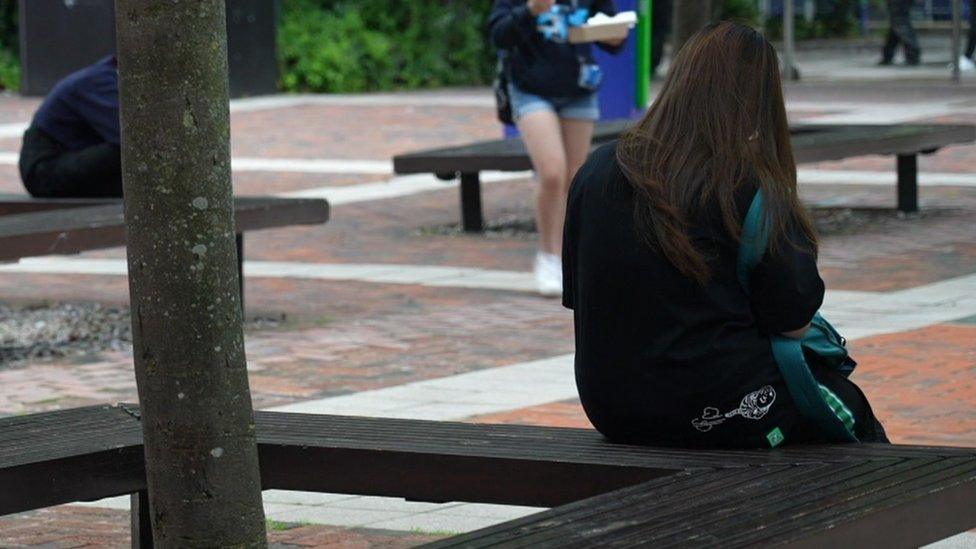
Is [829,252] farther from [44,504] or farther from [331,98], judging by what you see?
[331,98]

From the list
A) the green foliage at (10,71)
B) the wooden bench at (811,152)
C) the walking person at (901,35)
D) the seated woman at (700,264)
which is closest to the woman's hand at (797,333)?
the seated woman at (700,264)

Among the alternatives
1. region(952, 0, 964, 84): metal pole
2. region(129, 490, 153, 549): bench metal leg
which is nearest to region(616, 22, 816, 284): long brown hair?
region(129, 490, 153, 549): bench metal leg

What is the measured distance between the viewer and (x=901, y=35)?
26.2 m

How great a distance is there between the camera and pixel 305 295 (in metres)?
9.44

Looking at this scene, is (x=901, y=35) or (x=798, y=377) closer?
(x=798, y=377)

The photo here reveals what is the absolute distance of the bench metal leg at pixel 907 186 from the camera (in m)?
11.9

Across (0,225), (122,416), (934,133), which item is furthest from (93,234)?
(934,133)

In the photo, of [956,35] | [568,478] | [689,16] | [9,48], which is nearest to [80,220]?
[568,478]

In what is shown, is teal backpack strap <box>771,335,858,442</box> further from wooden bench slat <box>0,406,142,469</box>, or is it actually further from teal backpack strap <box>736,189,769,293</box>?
wooden bench slat <box>0,406,142,469</box>

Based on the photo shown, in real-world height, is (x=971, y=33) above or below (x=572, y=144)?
below

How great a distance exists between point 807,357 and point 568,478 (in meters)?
0.59

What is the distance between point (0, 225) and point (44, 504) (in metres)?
4.05

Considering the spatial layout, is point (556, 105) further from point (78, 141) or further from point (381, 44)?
point (381, 44)

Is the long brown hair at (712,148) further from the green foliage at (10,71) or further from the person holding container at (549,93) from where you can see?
the green foliage at (10,71)
